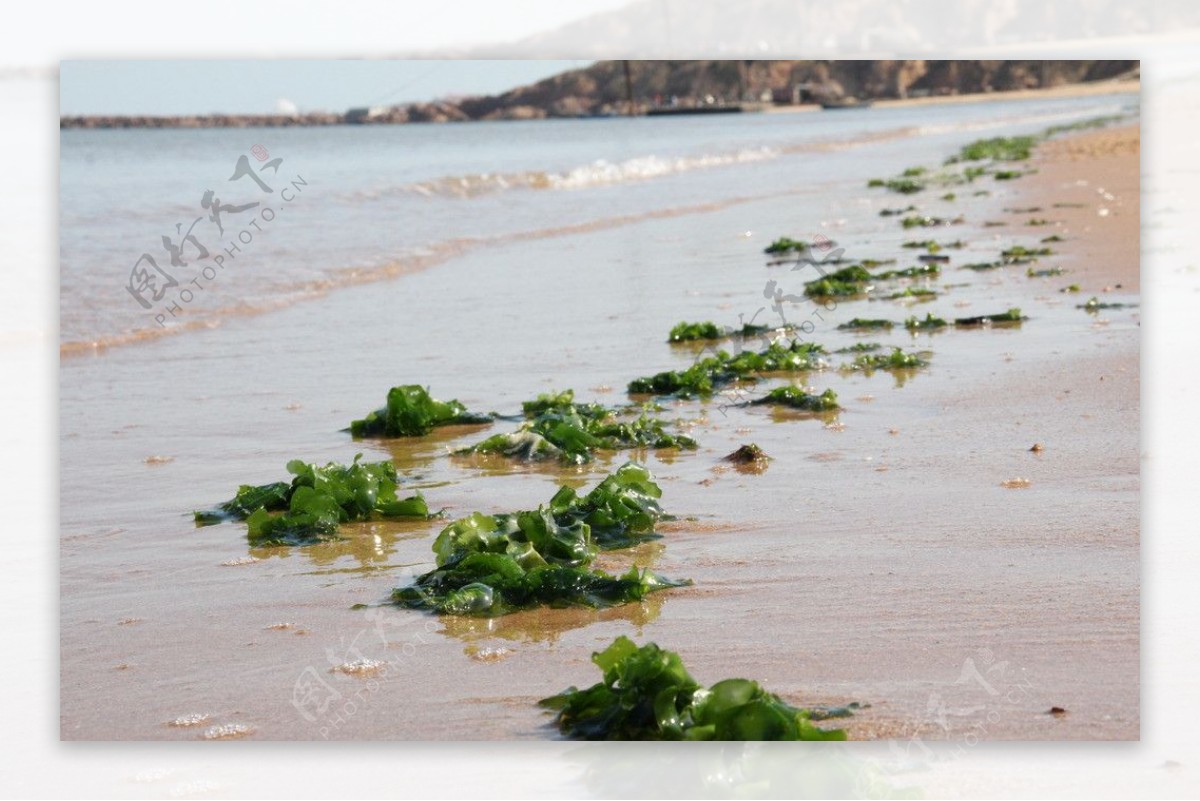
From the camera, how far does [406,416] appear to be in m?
4.48

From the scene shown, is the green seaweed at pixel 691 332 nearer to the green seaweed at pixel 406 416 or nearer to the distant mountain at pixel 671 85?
the distant mountain at pixel 671 85

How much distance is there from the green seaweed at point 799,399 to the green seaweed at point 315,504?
1453 millimetres

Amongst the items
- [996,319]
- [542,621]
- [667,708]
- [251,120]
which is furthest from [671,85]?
[667,708]

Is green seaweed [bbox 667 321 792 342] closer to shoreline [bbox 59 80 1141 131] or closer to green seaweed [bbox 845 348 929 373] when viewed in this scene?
green seaweed [bbox 845 348 929 373]

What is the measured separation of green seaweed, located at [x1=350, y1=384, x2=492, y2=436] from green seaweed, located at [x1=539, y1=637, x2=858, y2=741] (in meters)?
2.19

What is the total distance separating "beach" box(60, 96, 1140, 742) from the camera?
247 cm

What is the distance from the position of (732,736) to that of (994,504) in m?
1.44

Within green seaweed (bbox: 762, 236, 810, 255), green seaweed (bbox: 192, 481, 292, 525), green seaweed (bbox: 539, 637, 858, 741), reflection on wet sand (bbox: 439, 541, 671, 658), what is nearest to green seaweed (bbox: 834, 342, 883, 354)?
green seaweed (bbox: 192, 481, 292, 525)

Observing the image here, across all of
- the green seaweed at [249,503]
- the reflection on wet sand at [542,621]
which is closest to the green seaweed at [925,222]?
the green seaweed at [249,503]

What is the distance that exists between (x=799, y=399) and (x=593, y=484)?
42.8 inches

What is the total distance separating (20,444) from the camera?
312 centimetres

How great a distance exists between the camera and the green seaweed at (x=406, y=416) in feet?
14.7

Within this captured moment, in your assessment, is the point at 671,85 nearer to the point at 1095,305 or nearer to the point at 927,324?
the point at 927,324

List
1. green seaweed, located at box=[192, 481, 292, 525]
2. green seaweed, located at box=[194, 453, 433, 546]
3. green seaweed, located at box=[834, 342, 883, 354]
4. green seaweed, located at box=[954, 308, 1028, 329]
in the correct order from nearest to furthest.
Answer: green seaweed, located at box=[194, 453, 433, 546] < green seaweed, located at box=[192, 481, 292, 525] < green seaweed, located at box=[834, 342, 883, 354] < green seaweed, located at box=[954, 308, 1028, 329]
